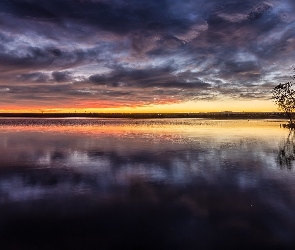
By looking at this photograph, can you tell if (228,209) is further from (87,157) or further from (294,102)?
(294,102)

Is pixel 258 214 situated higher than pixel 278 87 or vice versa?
pixel 278 87

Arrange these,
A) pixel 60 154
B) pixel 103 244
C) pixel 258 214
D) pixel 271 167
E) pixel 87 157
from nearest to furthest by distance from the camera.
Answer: pixel 103 244 < pixel 258 214 < pixel 271 167 < pixel 87 157 < pixel 60 154

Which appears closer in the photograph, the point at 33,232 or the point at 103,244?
the point at 103,244

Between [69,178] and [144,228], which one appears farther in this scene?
[69,178]

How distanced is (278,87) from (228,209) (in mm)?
70686

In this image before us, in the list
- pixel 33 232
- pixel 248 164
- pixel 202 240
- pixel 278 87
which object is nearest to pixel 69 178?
pixel 33 232

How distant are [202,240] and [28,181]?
38.9 feet

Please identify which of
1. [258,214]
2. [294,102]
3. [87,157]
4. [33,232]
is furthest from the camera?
[294,102]

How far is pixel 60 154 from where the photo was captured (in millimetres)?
30203

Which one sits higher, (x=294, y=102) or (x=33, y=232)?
(x=294, y=102)

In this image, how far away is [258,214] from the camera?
12.3 m

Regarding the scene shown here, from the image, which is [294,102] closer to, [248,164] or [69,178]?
[248,164]

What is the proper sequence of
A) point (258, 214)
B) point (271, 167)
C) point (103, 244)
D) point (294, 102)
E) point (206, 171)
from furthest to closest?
point (294, 102) < point (271, 167) < point (206, 171) < point (258, 214) < point (103, 244)

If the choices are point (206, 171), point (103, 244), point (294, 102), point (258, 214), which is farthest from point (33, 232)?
point (294, 102)
